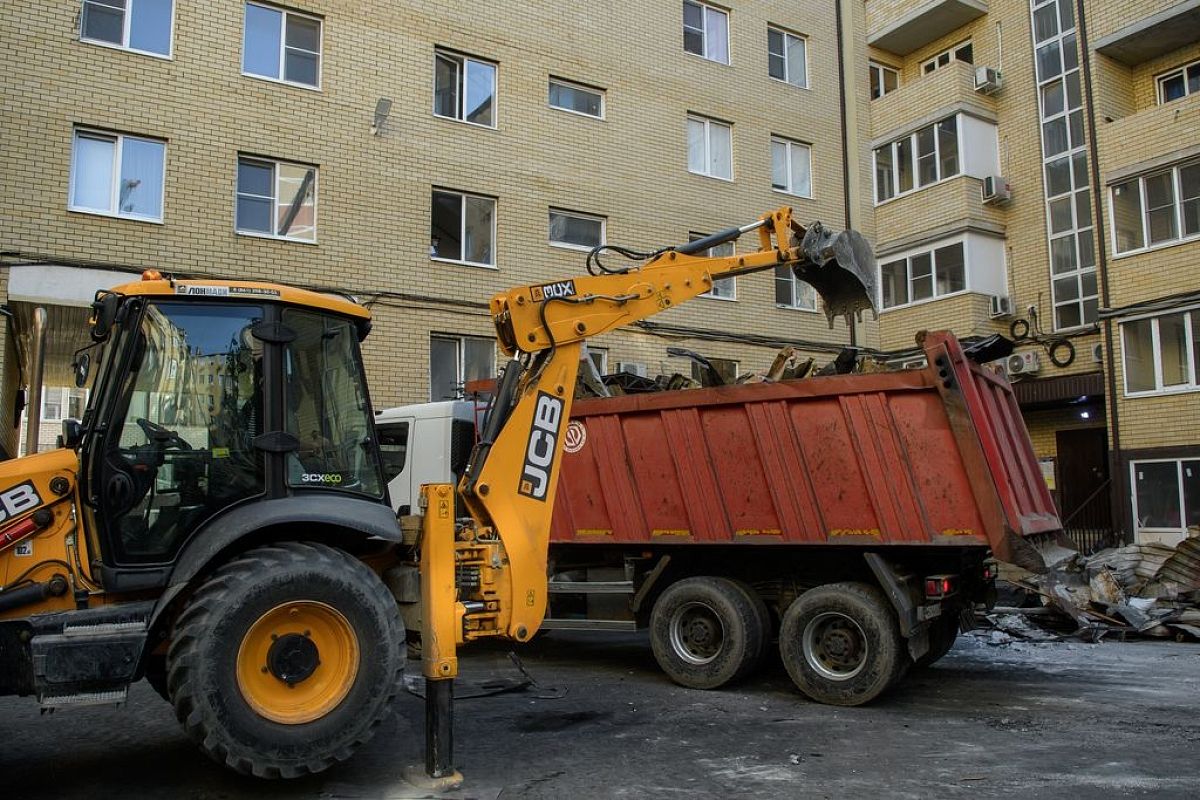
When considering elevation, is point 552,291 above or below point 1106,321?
below

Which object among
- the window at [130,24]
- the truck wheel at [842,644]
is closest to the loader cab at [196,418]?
the truck wheel at [842,644]

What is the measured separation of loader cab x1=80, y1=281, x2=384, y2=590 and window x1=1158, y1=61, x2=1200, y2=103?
19.3 meters

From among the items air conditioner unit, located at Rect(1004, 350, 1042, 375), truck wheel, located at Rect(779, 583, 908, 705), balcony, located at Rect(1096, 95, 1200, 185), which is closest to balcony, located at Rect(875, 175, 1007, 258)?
air conditioner unit, located at Rect(1004, 350, 1042, 375)

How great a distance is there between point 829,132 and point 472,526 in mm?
17800

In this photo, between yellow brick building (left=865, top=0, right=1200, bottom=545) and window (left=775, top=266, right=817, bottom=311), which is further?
window (left=775, top=266, right=817, bottom=311)

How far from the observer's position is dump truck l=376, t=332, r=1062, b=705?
709 centimetres

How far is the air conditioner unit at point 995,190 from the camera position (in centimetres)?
2094

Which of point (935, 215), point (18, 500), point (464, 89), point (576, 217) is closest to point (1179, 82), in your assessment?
point (935, 215)

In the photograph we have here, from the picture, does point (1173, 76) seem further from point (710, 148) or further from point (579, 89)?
point (579, 89)

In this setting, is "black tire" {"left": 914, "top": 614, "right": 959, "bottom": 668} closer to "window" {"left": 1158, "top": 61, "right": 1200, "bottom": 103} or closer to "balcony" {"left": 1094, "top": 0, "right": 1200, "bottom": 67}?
"balcony" {"left": 1094, "top": 0, "right": 1200, "bottom": 67}

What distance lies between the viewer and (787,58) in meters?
20.8

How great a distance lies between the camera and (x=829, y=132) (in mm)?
21047

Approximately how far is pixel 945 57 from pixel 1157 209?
845 cm

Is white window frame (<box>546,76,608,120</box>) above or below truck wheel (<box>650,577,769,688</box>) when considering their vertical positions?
above
